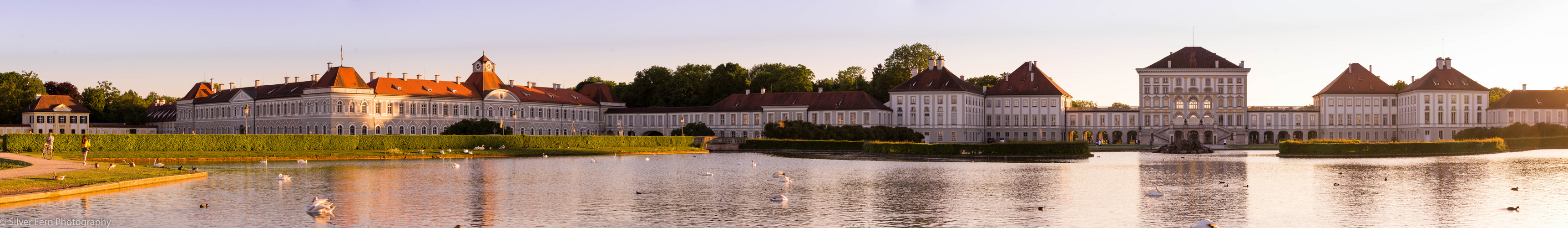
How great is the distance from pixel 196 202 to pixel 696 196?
9883 mm

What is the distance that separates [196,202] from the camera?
22.8 m

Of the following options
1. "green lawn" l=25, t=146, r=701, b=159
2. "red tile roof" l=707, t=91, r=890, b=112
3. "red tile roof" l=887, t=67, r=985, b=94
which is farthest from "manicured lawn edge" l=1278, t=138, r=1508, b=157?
"red tile roof" l=707, t=91, r=890, b=112

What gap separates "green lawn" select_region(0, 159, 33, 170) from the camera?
32.0 meters

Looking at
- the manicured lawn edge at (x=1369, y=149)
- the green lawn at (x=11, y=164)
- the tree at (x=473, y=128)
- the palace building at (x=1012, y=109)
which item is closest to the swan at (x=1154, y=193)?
the green lawn at (x=11, y=164)

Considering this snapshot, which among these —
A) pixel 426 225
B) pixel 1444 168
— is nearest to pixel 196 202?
pixel 426 225

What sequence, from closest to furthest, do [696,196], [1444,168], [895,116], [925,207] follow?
[925,207] < [696,196] < [1444,168] < [895,116]

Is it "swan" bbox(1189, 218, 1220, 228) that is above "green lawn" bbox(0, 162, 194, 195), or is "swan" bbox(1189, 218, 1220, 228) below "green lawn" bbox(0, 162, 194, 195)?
below

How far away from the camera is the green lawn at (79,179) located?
910 inches

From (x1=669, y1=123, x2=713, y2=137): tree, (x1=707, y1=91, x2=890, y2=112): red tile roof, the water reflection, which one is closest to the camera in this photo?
the water reflection

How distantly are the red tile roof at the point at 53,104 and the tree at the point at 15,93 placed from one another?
1541 mm

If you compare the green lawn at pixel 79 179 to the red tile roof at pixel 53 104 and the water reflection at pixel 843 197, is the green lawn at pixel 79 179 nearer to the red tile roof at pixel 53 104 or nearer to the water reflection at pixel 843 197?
the water reflection at pixel 843 197

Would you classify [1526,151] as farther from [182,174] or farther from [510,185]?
[182,174]

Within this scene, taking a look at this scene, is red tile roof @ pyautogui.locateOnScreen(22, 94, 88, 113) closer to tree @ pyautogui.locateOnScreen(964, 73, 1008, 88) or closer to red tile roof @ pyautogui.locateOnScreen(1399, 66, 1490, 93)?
tree @ pyautogui.locateOnScreen(964, 73, 1008, 88)

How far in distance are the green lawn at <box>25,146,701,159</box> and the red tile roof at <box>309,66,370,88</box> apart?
38.9m
